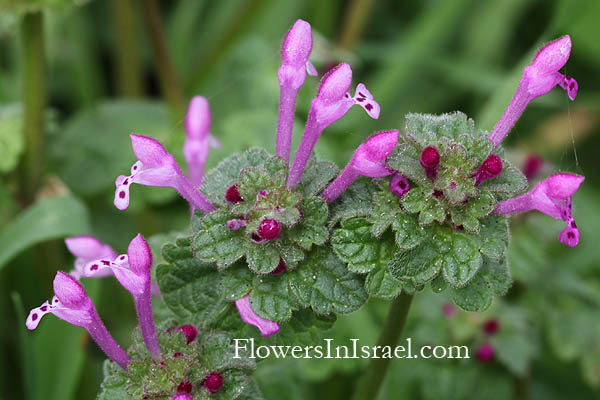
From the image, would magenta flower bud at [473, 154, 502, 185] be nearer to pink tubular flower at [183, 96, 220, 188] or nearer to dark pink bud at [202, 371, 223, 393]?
dark pink bud at [202, 371, 223, 393]

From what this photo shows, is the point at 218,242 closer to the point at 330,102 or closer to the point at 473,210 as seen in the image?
the point at 330,102

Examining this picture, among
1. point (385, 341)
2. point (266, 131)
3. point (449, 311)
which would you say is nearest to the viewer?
point (385, 341)

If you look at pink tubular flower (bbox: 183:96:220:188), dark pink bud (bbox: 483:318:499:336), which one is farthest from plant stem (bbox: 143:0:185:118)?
dark pink bud (bbox: 483:318:499:336)

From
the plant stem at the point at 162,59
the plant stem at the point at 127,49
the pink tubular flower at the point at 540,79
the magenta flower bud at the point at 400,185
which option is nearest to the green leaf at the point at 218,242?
the magenta flower bud at the point at 400,185

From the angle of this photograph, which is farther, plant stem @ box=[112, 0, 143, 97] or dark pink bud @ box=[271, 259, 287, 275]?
plant stem @ box=[112, 0, 143, 97]

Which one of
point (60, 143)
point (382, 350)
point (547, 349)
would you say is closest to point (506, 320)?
point (547, 349)

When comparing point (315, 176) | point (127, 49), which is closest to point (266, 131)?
point (127, 49)

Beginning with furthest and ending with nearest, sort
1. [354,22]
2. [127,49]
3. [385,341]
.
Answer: [354,22]
[127,49]
[385,341]

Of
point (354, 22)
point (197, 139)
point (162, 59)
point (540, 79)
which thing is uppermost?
point (354, 22)
